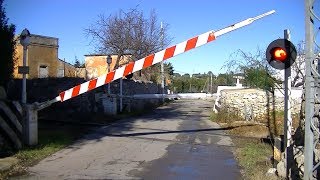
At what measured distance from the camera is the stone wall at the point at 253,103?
70.5 feet

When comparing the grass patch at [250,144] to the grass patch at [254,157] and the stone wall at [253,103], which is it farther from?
the stone wall at [253,103]

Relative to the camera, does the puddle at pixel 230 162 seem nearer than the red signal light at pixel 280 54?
No

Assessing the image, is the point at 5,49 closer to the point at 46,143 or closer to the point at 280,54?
the point at 46,143

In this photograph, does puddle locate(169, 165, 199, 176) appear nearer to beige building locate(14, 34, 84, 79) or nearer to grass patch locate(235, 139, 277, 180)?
grass patch locate(235, 139, 277, 180)

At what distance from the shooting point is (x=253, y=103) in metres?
22.1

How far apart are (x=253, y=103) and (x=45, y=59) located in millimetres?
29415

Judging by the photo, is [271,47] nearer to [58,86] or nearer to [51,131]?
[51,131]

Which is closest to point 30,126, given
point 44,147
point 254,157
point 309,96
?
point 44,147

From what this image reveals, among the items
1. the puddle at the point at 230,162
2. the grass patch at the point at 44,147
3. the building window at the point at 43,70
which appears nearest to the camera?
the grass patch at the point at 44,147

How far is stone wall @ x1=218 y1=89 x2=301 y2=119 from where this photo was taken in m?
21.5

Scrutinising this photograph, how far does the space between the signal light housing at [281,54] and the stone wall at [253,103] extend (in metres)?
12.9

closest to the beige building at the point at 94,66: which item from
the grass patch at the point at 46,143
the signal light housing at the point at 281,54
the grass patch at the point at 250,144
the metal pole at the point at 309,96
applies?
the grass patch at the point at 250,144

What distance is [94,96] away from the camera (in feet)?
73.5

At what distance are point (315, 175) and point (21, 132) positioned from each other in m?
8.05
